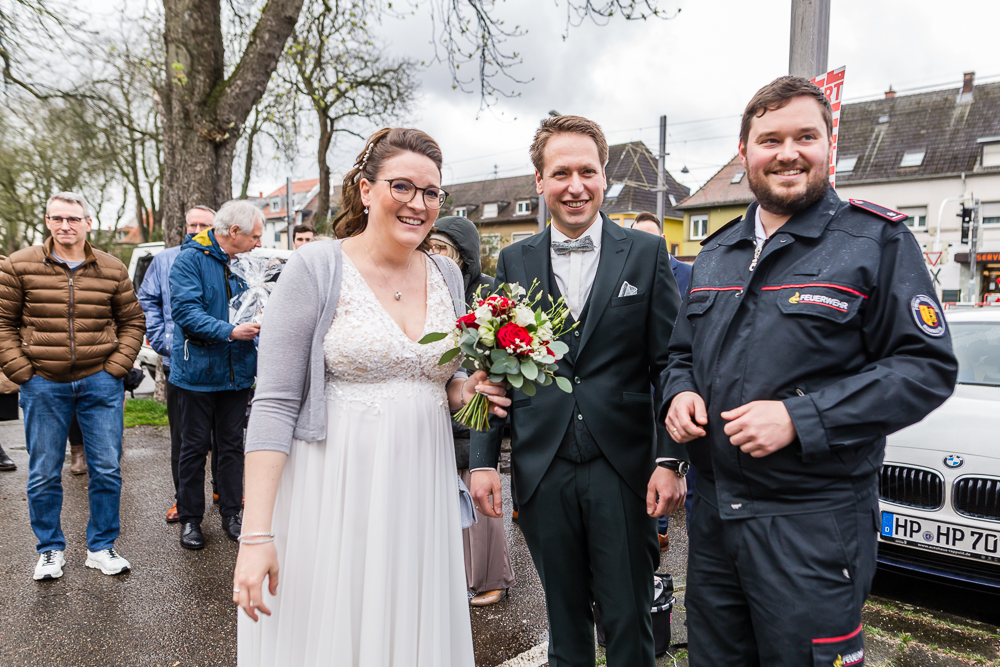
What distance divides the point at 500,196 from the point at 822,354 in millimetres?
49801

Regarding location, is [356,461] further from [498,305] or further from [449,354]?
[498,305]

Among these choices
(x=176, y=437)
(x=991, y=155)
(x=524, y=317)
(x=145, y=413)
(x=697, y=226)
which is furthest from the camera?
(x=697, y=226)

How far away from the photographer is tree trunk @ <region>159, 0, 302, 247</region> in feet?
24.9

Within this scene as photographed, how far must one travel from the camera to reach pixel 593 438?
245 cm

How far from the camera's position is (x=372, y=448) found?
2.13 m

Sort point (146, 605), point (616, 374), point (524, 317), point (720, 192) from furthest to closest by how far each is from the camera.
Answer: point (720, 192) < point (146, 605) < point (616, 374) < point (524, 317)

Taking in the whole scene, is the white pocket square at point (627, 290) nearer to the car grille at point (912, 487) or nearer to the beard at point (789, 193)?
the beard at point (789, 193)

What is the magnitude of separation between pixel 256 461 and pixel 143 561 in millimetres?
3322

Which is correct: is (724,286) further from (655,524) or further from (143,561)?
(143,561)

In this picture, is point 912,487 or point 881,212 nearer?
point 881,212

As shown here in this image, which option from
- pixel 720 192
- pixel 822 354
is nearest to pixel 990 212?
pixel 720 192

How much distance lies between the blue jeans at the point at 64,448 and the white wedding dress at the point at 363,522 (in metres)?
2.86

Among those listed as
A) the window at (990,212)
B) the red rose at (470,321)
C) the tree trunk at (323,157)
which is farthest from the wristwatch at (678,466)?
the window at (990,212)

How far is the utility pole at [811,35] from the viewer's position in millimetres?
4090
